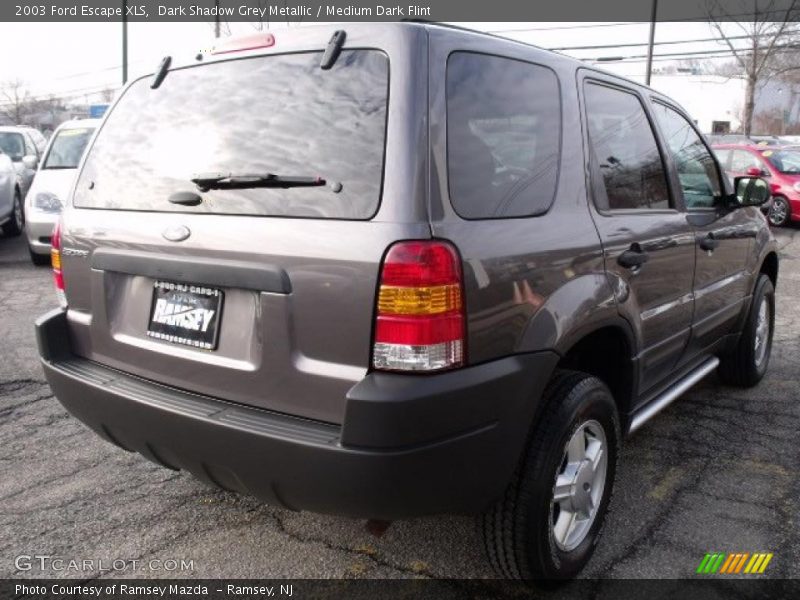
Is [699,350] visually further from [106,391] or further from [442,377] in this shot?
[106,391]

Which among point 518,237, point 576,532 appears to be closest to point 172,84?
point 518,237

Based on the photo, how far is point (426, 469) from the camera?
1.96 m

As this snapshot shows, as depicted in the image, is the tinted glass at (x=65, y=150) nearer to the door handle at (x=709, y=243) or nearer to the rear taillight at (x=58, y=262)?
the rear taillight at (x=58, y=262)

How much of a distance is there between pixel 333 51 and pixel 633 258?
4.62 ft

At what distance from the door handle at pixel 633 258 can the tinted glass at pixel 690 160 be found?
76 cm

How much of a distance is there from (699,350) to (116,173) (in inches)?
118

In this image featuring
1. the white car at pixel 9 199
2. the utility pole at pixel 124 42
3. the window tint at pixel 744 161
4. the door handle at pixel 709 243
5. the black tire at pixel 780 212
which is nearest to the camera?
the door handle at pixel 709 243

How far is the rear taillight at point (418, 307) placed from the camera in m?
1.92

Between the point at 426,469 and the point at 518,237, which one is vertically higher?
the point at 518,237

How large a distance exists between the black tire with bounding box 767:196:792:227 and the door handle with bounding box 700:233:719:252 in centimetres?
1054

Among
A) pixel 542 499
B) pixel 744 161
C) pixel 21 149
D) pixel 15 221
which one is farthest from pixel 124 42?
pixel 542 499

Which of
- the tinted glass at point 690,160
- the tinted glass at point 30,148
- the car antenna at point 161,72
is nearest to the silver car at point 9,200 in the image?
the tinted glass at point 30,148

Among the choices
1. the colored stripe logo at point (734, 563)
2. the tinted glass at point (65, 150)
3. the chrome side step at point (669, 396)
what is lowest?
the colored stripe logo at point (734, 563)

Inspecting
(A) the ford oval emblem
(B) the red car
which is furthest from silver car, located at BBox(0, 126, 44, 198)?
(B) the red car
